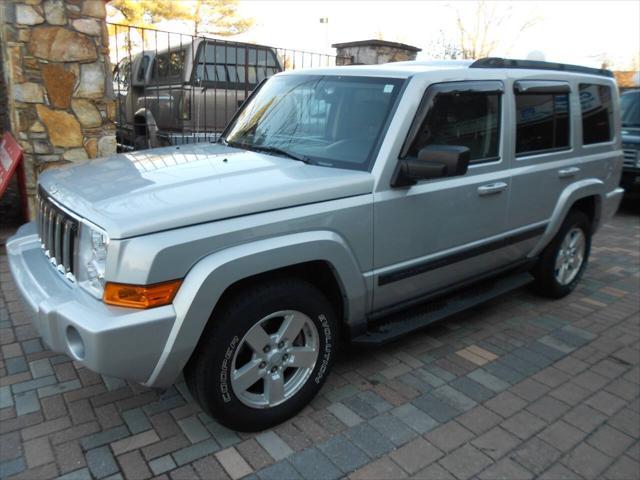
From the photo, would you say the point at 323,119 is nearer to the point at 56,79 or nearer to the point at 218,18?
the point at 56,79

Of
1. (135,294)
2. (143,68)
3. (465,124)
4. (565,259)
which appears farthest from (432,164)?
(143,68)

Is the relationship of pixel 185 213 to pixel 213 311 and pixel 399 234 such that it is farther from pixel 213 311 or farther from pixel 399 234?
pixel 399 234

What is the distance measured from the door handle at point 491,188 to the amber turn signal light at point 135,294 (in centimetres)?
225

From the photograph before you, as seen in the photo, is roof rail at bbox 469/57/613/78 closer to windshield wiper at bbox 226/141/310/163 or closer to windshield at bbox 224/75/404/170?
windshield at bbox 224/75/404/170

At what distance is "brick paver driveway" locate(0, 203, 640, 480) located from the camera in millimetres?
2607

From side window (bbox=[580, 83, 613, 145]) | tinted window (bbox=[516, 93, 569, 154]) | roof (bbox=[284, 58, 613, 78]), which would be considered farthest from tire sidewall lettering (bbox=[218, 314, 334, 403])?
side window (bbox=[580, 83, 613, 145])

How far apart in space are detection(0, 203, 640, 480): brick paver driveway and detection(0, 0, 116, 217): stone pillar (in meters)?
2.10

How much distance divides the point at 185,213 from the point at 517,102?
271 cm

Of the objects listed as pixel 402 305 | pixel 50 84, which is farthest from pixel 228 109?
pixel 402 305

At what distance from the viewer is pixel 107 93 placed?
5754mm

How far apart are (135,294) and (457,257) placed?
2.18 m

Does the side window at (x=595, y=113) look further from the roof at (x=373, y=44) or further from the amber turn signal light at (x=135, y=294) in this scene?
the roof at (x=373, y=44)

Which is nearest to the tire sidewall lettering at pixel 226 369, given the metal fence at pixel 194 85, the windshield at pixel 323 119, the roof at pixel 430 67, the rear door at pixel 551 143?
the windshield at pixel 323 119

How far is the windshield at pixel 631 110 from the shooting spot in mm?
9609
